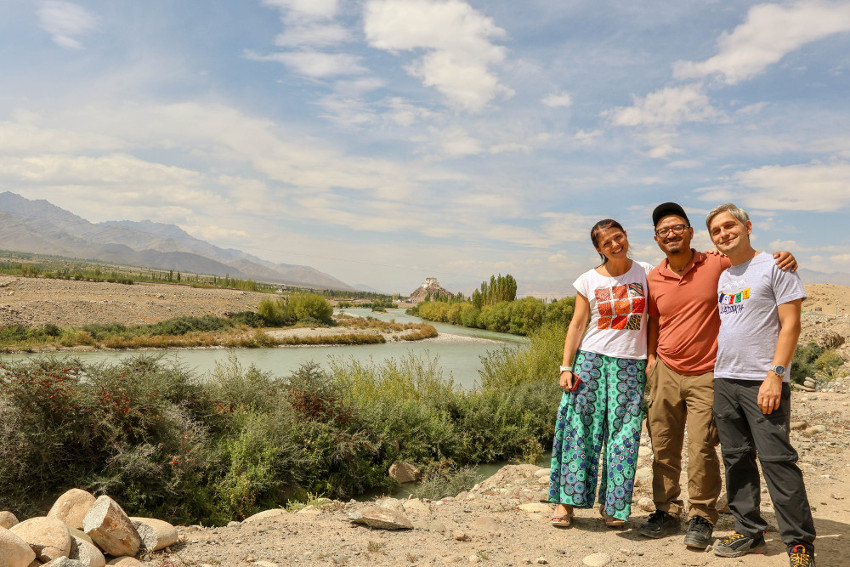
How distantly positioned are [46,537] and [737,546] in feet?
15.0

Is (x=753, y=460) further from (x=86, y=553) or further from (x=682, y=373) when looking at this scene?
(x=86, y=553)

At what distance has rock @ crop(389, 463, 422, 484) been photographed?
8.22 m

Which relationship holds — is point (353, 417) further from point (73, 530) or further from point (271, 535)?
point (73, 530)

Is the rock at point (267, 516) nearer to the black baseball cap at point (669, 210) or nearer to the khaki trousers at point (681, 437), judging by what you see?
the khaki trousers at point (681, 437)

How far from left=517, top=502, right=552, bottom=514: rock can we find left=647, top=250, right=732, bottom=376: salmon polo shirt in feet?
6.43

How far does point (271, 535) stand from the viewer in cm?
419

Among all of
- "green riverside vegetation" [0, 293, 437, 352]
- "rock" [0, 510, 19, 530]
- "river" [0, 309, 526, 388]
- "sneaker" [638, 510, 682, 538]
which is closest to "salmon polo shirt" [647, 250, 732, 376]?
"sneaker" [638, 510, 682, 538]

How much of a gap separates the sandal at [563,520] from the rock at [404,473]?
4.47 meters

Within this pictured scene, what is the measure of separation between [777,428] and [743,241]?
1208 mm

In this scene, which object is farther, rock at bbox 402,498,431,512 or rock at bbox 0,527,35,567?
rock at bbox 402,498,431,512

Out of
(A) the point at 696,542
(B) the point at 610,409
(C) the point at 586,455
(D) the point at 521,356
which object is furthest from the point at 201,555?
(D) the point at 521,356

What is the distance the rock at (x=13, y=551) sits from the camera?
3.01 meters

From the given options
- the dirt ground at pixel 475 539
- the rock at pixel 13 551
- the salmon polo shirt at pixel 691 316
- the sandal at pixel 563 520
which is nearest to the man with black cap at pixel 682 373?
the salmon polo shirt at pixel 691 316

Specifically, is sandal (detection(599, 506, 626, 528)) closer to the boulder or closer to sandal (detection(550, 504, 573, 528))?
sandal (detection(550, 504, 573, 528))
